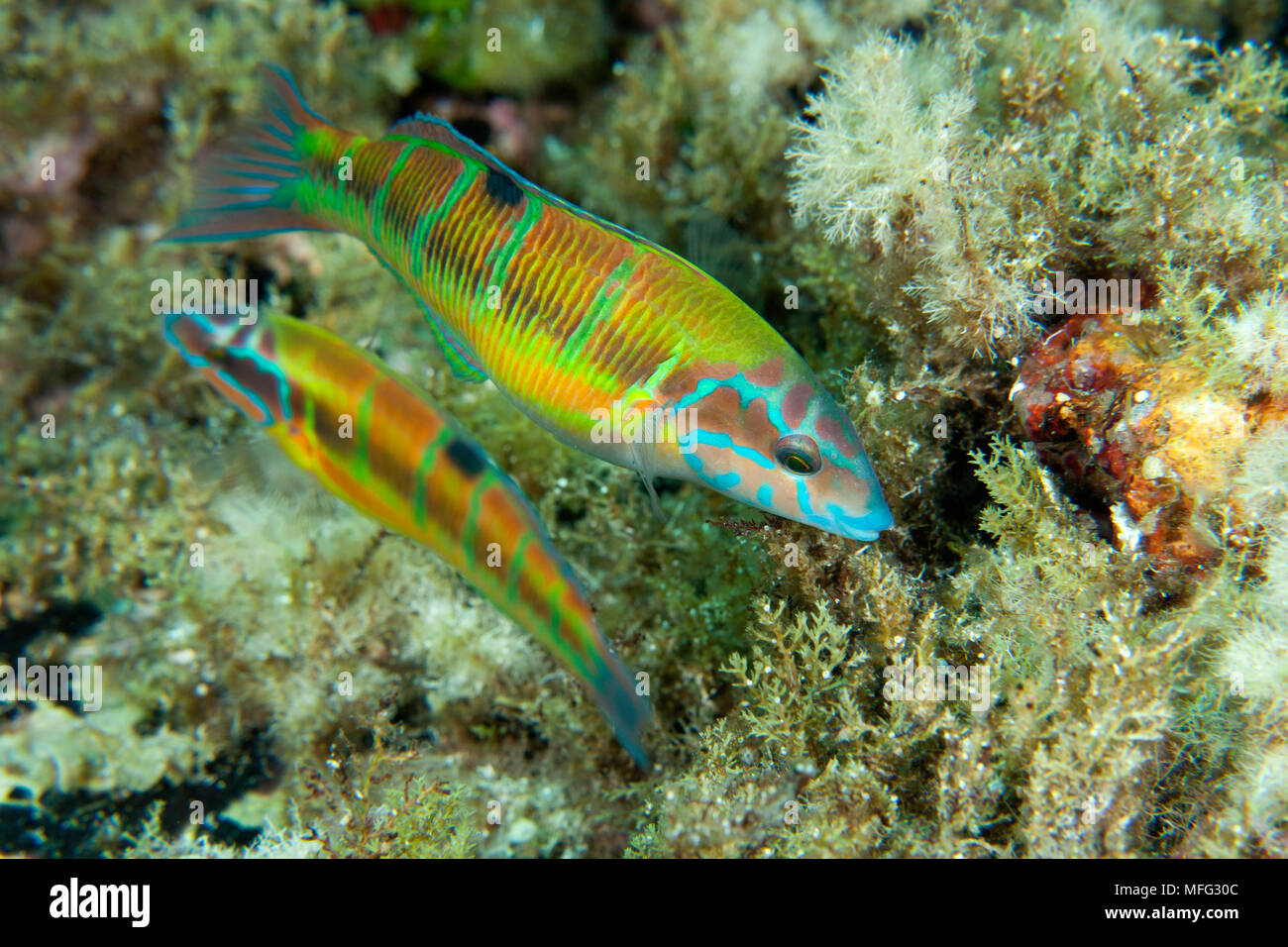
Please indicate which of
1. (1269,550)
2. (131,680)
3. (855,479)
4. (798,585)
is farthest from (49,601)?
(1269,550)

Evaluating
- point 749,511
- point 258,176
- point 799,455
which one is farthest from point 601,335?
point 258,176

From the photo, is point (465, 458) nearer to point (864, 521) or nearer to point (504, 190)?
point (504, 190)

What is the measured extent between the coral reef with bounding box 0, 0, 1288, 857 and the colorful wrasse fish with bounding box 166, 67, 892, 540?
436mm

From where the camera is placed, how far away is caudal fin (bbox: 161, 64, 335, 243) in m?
3.25

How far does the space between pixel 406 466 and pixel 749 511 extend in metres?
1.42

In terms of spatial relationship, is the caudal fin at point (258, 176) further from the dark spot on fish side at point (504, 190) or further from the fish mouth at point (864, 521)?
the fish mouth at point (864, 521)

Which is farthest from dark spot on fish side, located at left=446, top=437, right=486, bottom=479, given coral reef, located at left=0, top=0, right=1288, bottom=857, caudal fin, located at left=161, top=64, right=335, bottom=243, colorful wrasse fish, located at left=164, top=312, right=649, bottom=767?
caudal fin, located at left=161, top=64, right=335, bottom=243

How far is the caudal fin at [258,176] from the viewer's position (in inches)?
128

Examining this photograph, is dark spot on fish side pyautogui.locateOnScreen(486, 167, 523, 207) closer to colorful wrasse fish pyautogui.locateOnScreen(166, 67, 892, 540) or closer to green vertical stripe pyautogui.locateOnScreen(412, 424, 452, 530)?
colorful wrasse fish pyautogui.locateOnScreen(166, 67, 892, 540)

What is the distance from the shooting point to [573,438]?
270cm

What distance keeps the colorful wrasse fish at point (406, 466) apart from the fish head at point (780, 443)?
27.2 inches

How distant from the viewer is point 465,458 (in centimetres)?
219

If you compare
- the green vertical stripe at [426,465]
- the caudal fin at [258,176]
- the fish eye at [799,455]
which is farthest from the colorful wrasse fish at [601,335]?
the green vertical stripe at [426,465]
